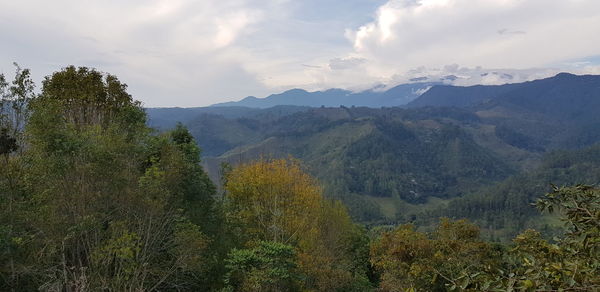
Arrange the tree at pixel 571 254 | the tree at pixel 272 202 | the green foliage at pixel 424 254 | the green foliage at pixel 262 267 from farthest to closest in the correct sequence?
the tree at pixel 272 202
the green foliage at pixel 424 254
the green foliage at pixel 262 267
the tree at pixel 571 254

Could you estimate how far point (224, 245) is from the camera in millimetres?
23703

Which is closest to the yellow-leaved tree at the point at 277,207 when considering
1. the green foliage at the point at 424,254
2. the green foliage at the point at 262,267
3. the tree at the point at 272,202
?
the tree at the point at 272,202

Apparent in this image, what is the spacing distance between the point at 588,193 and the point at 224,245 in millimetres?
21367

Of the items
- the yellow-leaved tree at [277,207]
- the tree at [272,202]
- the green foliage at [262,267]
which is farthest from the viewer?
the tree at [272,202]

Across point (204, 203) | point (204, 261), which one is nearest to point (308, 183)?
point (204, 203)

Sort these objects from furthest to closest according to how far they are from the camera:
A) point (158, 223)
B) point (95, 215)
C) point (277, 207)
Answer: point (277, 207), point (158, 223), point (95, 215)

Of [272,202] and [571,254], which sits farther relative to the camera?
[272,202]

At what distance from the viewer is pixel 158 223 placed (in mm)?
16672

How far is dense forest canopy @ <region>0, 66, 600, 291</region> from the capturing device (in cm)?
687

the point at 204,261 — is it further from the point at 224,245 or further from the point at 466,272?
the point at 466,272

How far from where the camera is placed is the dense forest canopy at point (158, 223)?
6.87m

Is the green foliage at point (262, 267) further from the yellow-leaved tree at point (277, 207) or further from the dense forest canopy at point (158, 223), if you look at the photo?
the yellow-leaved tree at point (277, 207)

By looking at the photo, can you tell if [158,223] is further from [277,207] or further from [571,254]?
[571,254]

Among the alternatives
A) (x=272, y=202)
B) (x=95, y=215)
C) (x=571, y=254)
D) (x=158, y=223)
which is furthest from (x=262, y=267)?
(x=571, y=254)
